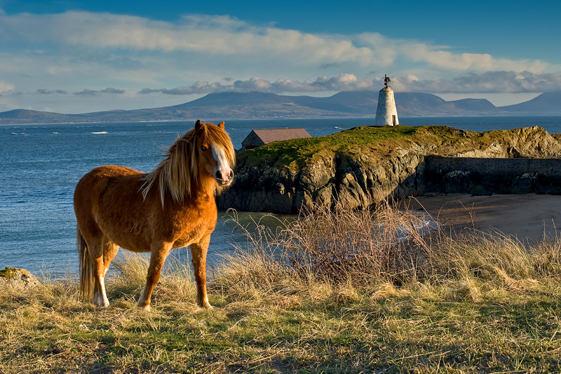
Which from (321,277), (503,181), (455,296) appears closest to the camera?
(455,296)

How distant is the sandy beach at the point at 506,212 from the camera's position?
15.7 metres

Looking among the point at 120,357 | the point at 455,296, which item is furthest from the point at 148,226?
the point at 455,296

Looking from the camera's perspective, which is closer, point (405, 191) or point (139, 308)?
point (139, 308)

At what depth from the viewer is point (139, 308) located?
5.15 metres

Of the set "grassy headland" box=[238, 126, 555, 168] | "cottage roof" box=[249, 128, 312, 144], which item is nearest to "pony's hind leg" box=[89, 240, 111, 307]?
"grassy headland" box=[238, 126, 555, 168]

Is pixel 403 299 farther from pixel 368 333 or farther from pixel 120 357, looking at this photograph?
pixel 120 357

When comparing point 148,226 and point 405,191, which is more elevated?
point 148,226

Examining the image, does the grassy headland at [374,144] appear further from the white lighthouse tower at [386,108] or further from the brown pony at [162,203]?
the brown pony at [162,203]

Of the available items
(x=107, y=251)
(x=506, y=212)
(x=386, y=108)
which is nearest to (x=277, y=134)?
(x=386, y=108)

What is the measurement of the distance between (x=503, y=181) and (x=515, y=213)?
507cm

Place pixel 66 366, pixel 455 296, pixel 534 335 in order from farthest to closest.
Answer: pixel 455 296 → pixel 534 335 → pixel 66 366

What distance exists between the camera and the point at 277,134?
3678 cm

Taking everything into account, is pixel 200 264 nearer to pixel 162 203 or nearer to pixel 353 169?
pixel 162 203

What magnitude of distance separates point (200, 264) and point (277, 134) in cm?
3193
